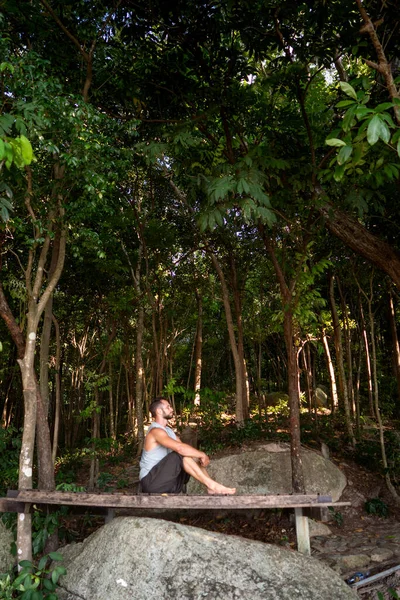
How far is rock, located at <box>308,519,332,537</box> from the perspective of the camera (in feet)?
18.3

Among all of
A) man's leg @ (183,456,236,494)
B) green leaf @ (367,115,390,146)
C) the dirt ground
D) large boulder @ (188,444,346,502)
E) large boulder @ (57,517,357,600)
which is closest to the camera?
green leaf @ (367,115,390,146)

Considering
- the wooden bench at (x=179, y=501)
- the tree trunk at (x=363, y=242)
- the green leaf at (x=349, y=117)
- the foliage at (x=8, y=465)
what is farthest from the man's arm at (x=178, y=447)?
the green leaf at (x=349, y=117)

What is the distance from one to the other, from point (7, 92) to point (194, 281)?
6.52 metres

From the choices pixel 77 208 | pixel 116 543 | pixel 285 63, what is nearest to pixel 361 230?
pixel 285 63

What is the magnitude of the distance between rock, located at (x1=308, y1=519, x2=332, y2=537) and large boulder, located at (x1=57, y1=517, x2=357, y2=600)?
1768 millimetres

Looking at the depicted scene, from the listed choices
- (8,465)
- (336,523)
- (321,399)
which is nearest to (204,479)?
(336,523)

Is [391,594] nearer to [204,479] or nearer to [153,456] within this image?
[204,479]

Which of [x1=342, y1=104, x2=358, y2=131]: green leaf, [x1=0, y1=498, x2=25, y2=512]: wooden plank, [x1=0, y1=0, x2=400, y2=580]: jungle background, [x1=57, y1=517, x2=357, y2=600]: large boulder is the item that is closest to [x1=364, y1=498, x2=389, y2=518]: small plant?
[x1=0, y1=0, x2=400, y2=580]: jungle background

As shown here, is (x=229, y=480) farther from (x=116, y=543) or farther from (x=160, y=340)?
(x=160, y=340)

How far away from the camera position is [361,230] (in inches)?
186

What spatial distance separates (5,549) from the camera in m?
4.49

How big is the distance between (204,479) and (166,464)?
0.41 meters

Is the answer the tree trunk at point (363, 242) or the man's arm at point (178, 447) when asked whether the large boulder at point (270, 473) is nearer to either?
the man's arm at point (178, 447)

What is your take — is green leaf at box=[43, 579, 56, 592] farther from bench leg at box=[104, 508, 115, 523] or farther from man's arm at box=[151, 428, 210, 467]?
man's arm at box=[151, 428, 210, 467]
